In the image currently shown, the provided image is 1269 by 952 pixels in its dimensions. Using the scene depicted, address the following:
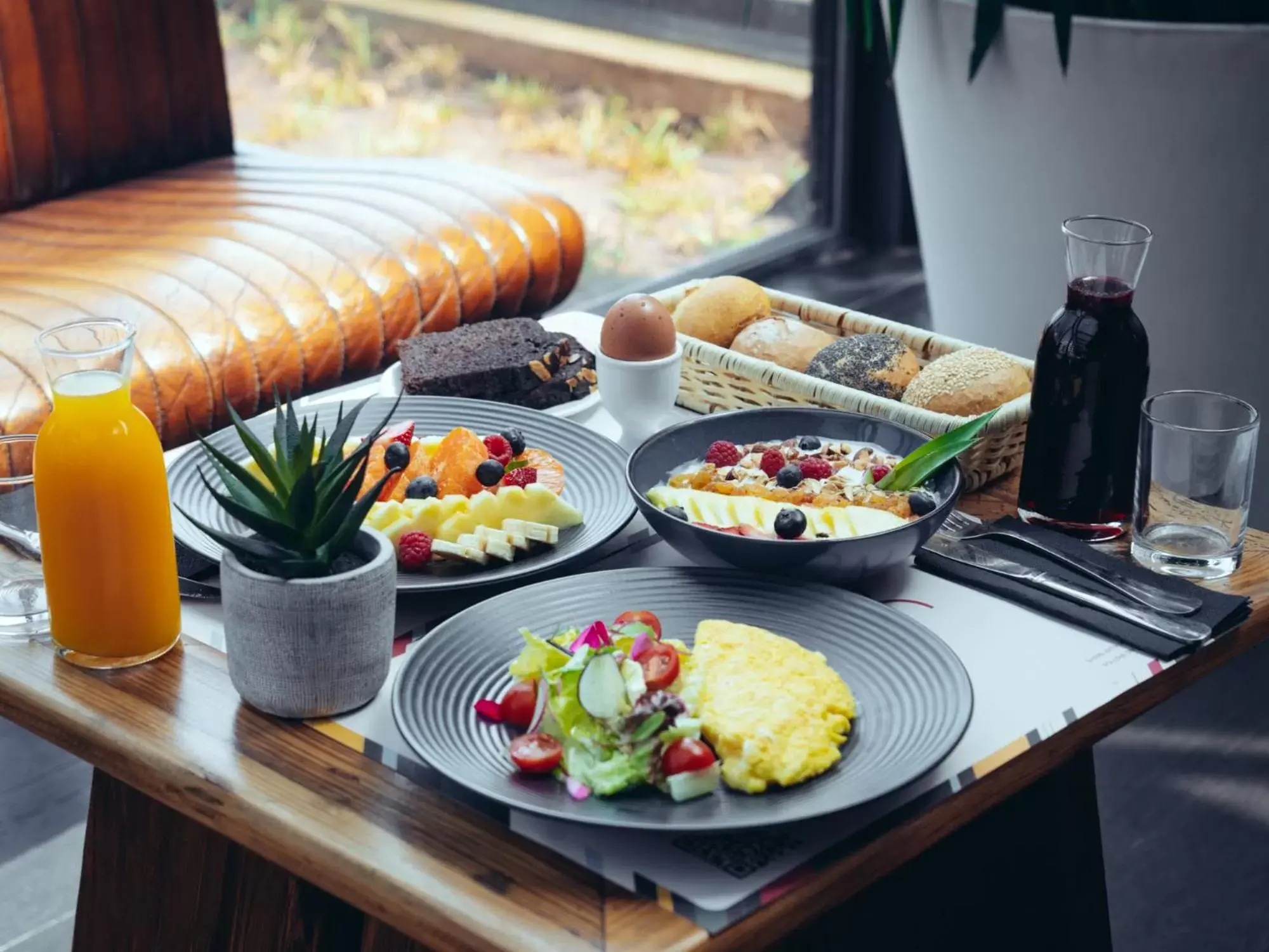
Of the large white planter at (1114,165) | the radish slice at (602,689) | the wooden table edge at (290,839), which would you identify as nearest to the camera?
the wooden table edge at (290,839)

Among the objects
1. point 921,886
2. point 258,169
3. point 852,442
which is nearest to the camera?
point 921,886

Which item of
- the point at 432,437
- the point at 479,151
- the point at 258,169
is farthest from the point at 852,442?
the point at 479,151

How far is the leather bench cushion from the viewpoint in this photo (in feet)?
6.72

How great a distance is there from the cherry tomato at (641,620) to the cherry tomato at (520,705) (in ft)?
0.26

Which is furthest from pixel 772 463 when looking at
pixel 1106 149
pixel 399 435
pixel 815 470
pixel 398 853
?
pixel 1106 149

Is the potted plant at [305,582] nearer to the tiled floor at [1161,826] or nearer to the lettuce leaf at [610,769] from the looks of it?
the lettuce leaf at [610,769]

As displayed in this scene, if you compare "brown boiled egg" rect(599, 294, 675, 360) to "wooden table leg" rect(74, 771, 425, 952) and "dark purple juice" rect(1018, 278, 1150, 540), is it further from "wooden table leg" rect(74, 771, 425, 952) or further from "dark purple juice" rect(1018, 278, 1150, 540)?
"wooden table leg" rect(74, 771, 425, 952)

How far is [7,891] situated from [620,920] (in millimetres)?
1146

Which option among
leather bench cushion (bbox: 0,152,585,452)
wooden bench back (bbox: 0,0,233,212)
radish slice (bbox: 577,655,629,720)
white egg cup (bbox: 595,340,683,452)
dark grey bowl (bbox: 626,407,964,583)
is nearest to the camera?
radish slice (bbox: 577,655,629,720)

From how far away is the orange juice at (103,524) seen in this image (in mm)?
1087

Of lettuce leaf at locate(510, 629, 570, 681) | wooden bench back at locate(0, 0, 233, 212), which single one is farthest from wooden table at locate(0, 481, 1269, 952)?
wooden bench back at locate(0, 0, 233, 212)

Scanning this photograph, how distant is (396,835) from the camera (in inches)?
37.0

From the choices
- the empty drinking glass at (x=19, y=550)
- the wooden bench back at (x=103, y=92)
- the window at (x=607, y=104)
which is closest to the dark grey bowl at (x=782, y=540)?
the empty drinking glass at (x=19, y=550)

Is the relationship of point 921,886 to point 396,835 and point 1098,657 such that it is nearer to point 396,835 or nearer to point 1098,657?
point 1098,657
